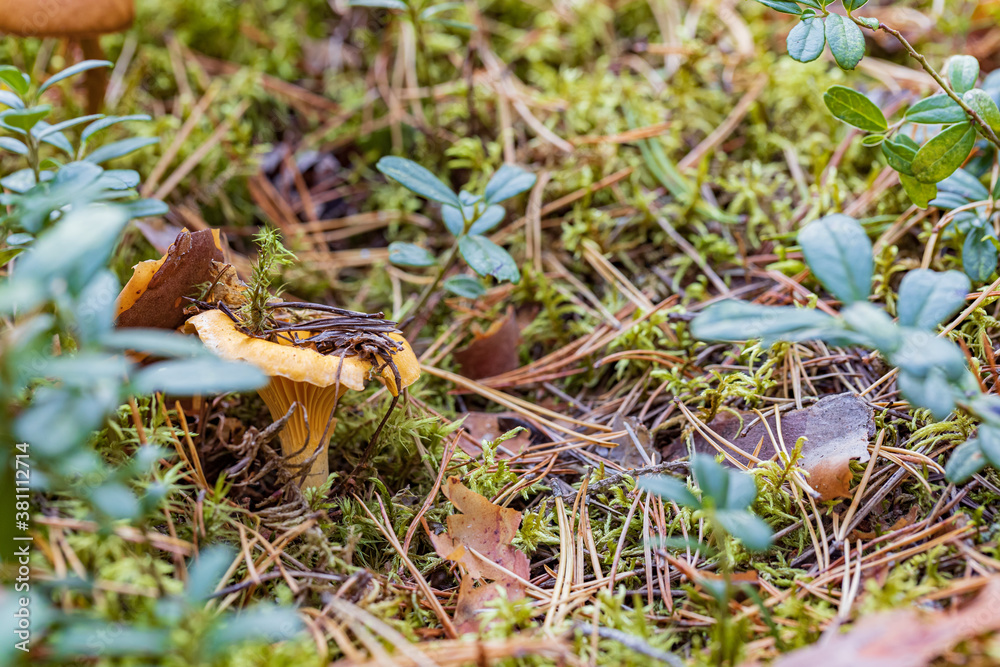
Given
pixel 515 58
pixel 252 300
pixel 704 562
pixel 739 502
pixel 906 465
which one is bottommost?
pixel 704 562

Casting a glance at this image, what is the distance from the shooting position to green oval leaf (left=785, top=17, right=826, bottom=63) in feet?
5.83

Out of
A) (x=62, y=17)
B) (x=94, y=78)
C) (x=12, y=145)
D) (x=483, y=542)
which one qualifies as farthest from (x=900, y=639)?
(x=94, y=78)

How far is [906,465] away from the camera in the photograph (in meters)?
1.76

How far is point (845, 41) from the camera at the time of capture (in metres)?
1.79

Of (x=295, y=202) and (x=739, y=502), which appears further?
(x=295, y=202)

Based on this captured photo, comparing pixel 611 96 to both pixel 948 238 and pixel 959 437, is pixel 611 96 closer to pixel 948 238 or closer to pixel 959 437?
pixel 948 238

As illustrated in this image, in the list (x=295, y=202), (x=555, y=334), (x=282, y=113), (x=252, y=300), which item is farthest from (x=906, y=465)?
(x=282, y=113)

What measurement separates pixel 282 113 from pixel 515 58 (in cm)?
118

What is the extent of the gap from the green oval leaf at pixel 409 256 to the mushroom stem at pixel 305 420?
0.60 meters

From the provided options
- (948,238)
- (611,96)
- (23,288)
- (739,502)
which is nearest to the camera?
(23,288)

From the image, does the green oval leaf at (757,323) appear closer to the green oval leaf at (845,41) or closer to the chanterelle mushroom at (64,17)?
the green oval leaf at (845,41)

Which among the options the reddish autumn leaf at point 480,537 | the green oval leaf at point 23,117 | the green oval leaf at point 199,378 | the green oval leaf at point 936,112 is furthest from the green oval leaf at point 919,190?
the green oval leaf at point 23,117

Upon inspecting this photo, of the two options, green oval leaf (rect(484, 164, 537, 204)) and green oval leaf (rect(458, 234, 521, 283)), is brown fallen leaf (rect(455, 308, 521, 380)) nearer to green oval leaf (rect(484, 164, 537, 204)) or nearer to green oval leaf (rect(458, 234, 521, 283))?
green oval leaf (rect(458, 234, 521, 283))

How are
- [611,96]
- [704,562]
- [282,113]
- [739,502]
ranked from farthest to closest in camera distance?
[282,113], [611,96], [704,562], [739,502]
